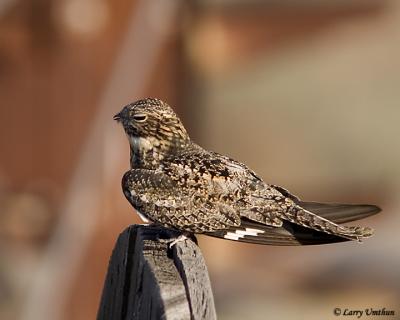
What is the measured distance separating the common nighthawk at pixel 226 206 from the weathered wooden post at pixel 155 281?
17.0 inches

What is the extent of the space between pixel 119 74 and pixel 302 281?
6.28 ft

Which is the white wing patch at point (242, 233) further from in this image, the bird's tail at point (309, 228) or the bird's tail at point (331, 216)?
the bird's tail at point (331, 216)

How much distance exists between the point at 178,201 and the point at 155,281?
5.66 feet

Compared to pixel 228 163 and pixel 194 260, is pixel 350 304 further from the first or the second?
pixel 194 260

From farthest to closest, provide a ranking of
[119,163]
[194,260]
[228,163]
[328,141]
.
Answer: [328,141]
[119,163]
[228,163]
[194,260]

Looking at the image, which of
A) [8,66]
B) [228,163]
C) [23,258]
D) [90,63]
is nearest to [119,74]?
[90,63]

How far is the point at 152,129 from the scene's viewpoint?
4922mm

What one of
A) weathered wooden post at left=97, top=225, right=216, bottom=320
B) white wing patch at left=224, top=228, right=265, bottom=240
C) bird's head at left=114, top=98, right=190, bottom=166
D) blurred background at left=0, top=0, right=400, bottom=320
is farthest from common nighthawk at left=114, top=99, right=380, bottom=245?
blurred background at left=0, top=0, right=400, bottom=320

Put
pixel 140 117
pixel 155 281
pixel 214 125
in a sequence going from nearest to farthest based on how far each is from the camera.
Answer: pixel 155 281, pixel 140 117, pixel 214 125

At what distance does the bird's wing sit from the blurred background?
10.9 feet

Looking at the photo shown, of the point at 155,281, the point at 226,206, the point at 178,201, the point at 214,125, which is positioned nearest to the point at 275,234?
the point at 226,206

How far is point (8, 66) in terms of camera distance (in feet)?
27.3

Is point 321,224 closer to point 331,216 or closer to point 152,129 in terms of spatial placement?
point 331,216

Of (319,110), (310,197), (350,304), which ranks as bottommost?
(350,304)
